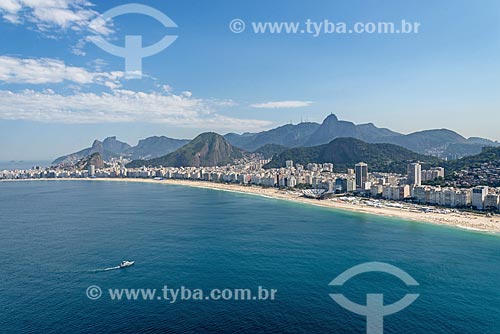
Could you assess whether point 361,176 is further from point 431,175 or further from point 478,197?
point 478,197

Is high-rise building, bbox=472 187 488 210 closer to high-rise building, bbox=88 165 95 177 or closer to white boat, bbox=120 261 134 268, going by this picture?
white boat, bbox=120 261 134 268

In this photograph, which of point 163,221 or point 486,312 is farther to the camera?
point 163,221

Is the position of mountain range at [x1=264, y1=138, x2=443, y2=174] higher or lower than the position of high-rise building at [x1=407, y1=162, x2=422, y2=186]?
higher

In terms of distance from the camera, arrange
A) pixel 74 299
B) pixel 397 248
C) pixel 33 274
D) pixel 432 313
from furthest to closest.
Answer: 1. pixel 397 248
2. pixel 33 274
3. pixel 74 299
4. pixel 432 313

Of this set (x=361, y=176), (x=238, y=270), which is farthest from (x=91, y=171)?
(x=238, y=270)

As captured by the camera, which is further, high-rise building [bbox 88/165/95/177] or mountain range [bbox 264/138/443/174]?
high-rise building [bbox 88/165/95/177]

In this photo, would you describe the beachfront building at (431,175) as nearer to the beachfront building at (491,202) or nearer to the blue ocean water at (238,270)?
the beachfront building at (491,202)

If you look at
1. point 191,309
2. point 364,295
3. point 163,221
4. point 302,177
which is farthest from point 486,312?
point 302,177

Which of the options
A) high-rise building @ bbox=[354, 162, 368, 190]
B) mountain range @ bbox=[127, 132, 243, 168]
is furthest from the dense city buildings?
mountain range @ bbox=[127, 132, 243, 168]

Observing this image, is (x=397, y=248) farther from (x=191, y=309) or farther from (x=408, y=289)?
(x=191, y=309)
